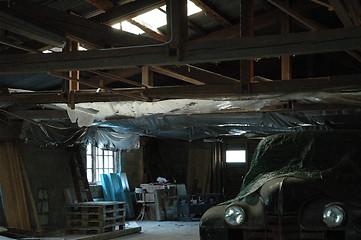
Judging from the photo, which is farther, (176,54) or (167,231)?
(167,231)

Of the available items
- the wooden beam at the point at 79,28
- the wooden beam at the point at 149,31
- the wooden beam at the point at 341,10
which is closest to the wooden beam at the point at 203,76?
the wooden beam at the point at 149,31

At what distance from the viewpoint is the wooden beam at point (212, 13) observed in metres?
8.34

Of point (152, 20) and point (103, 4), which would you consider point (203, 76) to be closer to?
point (152, 20)

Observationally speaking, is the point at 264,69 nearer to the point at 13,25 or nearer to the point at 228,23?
the point at 228,23

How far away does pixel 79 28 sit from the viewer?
607 centimetres

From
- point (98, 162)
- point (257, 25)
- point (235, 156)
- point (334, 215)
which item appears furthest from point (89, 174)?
point (334, 215)

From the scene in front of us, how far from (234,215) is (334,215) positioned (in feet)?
3.05

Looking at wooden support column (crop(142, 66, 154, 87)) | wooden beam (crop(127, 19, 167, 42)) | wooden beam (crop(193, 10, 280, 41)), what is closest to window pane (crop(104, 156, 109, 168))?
wooden beam (crop(193, 10, 280, 41))

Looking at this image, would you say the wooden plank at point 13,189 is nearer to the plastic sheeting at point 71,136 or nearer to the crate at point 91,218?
the plastic sheeting at point 71,136

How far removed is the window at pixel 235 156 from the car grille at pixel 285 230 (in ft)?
45.5

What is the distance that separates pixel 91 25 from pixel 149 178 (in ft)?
41.4

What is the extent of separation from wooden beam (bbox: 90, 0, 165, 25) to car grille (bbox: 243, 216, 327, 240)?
4.05 meters

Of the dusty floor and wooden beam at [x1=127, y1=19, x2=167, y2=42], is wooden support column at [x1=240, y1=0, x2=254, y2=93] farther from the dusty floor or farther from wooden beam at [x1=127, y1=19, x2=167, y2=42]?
the dusty floor

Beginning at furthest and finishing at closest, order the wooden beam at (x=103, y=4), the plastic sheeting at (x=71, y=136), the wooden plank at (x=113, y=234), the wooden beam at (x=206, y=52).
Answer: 1. the plastic sheeting at (x=71, y=136)
2. the wooden plank at (x=113, y=234)
3. the wooden beam at (x=103, y=4)
4. the wooden beam at (x=206, y=52)
